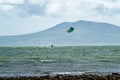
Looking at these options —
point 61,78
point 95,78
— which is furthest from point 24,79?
point 95,78

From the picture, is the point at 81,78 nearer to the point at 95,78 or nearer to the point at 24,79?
the point at 95,78

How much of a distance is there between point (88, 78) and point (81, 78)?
45cm

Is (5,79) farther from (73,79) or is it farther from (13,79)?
(73,79)

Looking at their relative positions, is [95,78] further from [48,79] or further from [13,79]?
[13,79]

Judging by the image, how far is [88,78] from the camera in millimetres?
29188

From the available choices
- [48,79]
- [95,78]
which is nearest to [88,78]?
[95,78]

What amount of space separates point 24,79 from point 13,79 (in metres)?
0.81

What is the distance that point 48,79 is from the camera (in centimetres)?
2891

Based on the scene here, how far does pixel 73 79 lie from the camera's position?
28.7 metres

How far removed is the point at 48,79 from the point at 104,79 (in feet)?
11.7

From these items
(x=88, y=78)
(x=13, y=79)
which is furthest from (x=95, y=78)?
(x=13, y=79)

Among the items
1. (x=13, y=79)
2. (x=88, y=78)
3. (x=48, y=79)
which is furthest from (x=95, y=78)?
(x=13, y=79)

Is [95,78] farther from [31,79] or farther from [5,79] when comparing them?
[5,79]

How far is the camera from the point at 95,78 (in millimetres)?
29188
